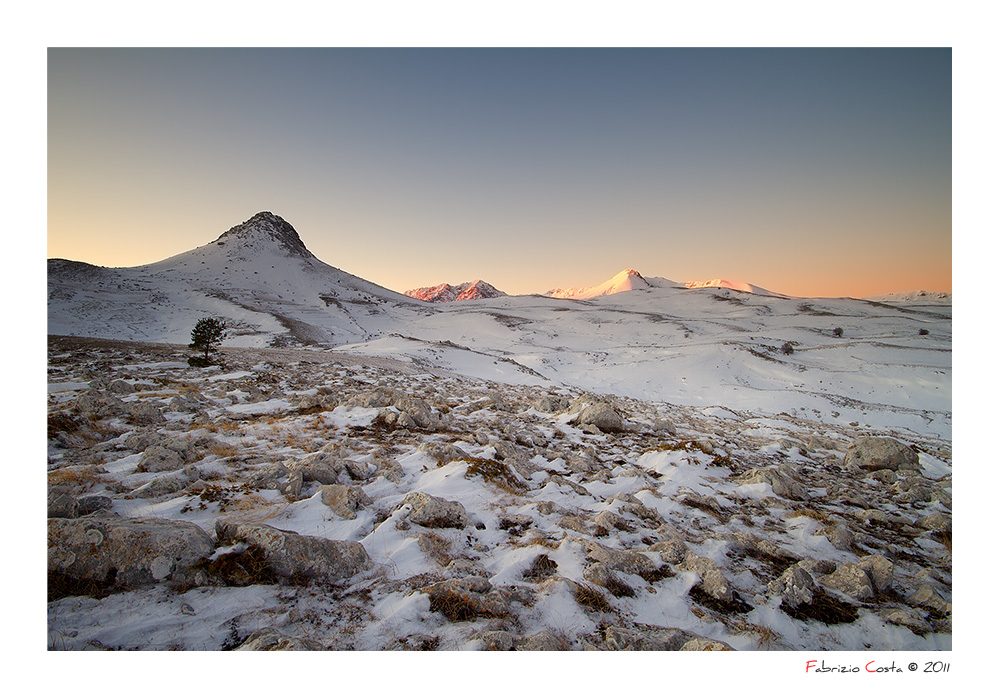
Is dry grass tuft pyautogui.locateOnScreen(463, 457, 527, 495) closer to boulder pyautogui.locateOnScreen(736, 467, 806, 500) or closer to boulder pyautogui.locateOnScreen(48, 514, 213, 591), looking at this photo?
boulder pyautogui.locateOnScreen(48, 514, 213, 591)

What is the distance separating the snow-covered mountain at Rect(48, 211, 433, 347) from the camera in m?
46.2

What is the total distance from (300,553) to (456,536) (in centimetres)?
164

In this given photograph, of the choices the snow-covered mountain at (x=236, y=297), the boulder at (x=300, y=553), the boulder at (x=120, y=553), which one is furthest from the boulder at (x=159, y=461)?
the snow-covered mountain at (x=236, y=297)

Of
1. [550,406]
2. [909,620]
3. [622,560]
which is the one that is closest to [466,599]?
[622,560]

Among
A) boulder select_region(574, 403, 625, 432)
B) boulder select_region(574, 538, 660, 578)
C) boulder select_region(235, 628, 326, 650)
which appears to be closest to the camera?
boulder select_region(235, 628, 326, 650)

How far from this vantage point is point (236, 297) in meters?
71.0

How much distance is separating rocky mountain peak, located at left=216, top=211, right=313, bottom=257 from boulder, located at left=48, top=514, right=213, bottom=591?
458 feet

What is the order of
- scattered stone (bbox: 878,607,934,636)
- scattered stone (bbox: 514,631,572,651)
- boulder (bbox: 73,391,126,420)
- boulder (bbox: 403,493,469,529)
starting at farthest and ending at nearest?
1. boulder (bbox: 73,391,126,420)
2. boulder (bbox: 403,493,469,529)
3. scattered stone (bbox: 878,607,934,636)
4. scattered stone (bbox: 514,631,572,651)

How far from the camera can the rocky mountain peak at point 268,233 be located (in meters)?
122

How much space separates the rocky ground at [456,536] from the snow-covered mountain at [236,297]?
38111 mm

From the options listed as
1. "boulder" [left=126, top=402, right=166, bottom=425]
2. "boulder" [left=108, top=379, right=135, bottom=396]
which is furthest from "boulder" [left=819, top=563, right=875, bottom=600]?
"boulder" [left=108, top=379, right=135, bottom=396]

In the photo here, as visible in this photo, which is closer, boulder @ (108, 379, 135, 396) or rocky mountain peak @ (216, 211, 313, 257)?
boulder @ (108, 379, 135, 396)

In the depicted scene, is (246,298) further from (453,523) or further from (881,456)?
(881,456)
